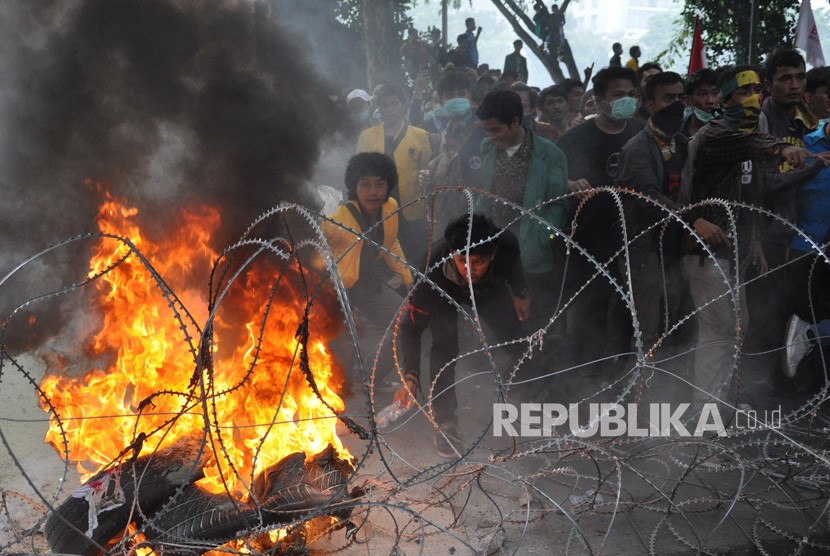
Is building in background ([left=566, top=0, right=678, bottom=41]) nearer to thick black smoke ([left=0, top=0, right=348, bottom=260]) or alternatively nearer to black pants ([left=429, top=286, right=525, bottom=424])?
thick black smoke ([left=0, top=0, right=348, bottom=260])

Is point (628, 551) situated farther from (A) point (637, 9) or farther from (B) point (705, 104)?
(A) point (637, 9)

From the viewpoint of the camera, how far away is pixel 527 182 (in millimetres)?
6160

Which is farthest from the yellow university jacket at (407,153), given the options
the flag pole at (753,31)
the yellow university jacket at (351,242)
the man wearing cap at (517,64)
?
the man wearing cap at (517,64)

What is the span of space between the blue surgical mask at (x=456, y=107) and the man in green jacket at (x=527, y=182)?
1932 mm

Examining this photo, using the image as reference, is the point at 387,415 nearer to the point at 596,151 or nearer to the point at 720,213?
the point at 596,151

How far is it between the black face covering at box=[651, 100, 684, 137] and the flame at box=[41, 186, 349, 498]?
346 centimetres

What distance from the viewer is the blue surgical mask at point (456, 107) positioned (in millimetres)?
8258

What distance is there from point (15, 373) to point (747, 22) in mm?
13725

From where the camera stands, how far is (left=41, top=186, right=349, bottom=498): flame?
4730 mm

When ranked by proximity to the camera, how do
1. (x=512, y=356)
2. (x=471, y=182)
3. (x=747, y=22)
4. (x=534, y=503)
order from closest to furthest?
(x=534, y=503)
(x=512, y=356)
(x=471, y=182)
(x=747, y=22)

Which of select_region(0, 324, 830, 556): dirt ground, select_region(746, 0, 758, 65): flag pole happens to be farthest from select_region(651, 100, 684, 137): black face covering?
select_region(746, 0, 758, 65): flag pole

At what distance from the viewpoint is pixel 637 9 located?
148375 mm

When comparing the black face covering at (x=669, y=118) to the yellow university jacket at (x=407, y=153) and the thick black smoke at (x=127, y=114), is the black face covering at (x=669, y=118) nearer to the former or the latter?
the yellow university jacket at (x=407, y=153)

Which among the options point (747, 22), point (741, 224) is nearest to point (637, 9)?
point (747, 22)
